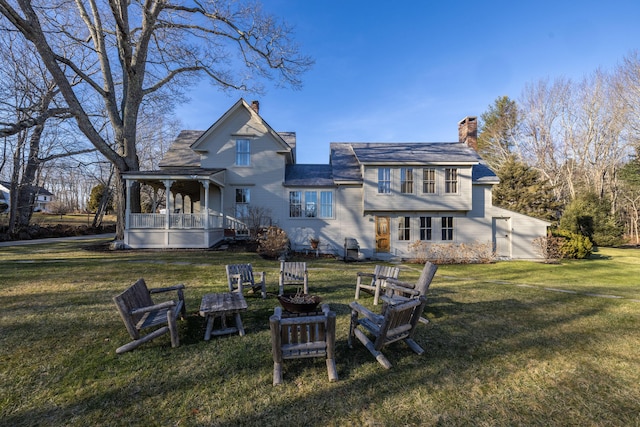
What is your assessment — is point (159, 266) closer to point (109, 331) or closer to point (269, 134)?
point (109, 331)

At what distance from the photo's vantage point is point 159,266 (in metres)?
10.8

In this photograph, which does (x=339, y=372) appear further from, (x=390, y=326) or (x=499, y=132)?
(x=499, y=132)

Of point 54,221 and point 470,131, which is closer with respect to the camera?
point 470,131

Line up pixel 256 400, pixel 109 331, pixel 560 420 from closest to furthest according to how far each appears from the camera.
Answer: pixel 560 420 → pixel 256 400 → pixel 109 331

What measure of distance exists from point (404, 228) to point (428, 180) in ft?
10.8

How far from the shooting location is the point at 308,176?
18797 mm

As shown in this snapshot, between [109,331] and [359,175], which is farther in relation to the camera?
[359,175]

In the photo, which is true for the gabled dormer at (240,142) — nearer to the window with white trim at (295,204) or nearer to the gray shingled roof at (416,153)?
the window with white trim at (295,204)

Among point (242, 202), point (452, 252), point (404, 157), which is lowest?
point (452, 252)

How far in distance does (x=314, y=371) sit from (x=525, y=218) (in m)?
18.7

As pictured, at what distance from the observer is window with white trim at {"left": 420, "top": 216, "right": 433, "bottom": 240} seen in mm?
17328

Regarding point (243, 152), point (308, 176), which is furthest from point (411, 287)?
point (243, 152)

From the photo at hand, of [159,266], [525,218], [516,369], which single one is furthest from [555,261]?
[159,266]

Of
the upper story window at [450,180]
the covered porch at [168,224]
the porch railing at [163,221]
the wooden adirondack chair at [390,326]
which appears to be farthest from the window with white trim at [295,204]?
the wooden adirondack chair at [390,326]
